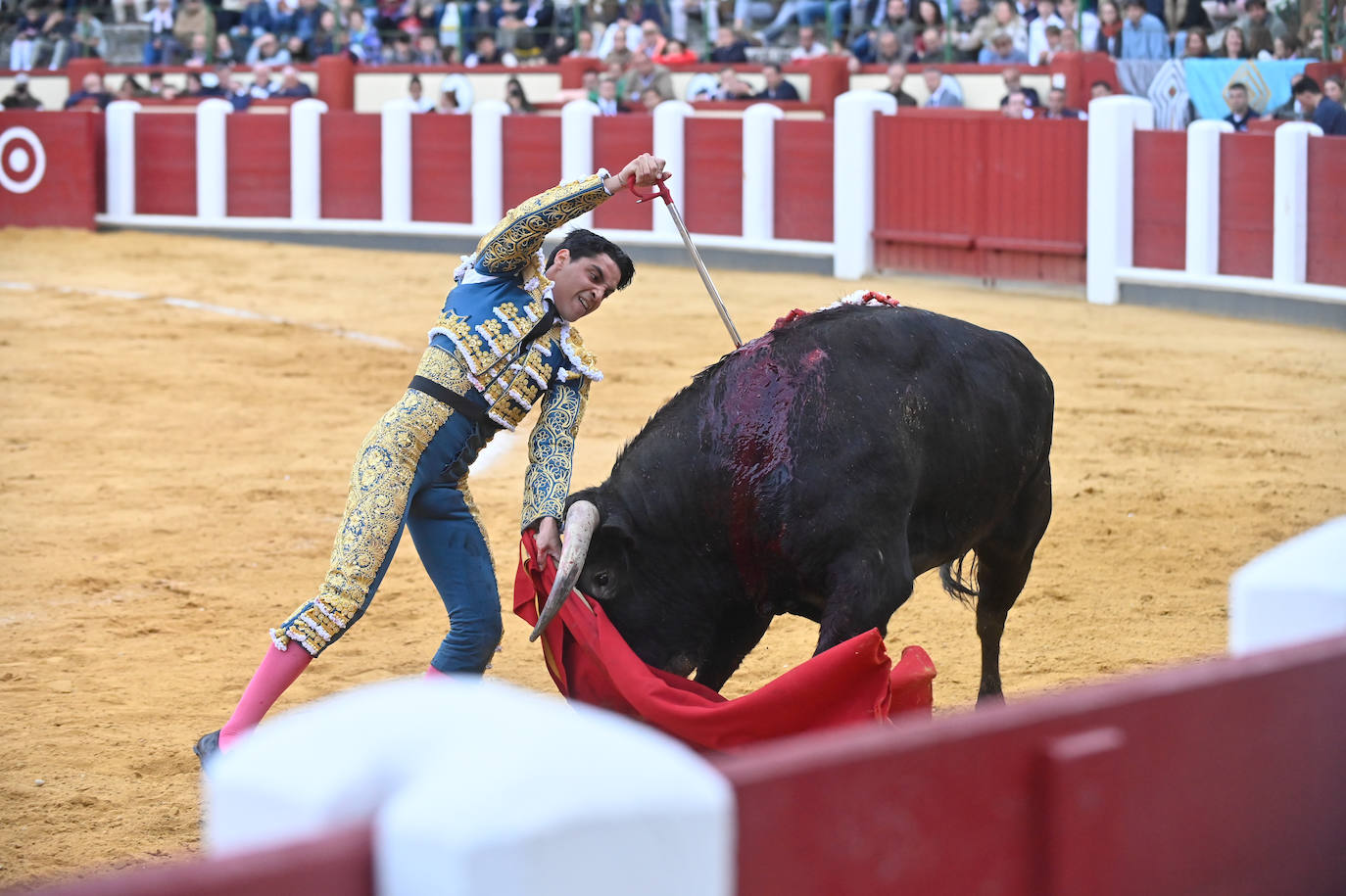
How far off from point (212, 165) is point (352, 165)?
4.34 ft

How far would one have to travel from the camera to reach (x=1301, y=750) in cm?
186

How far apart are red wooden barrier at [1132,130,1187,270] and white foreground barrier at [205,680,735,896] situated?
9949 millimetres

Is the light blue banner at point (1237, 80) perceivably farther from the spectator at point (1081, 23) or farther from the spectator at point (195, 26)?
the spectator at point (195, 26)

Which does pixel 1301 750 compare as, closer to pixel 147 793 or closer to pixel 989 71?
pixel 147 793

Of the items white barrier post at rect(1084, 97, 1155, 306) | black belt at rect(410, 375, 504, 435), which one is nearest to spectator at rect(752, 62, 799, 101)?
white barrier post at rect(1084, 97, 1155, 306)

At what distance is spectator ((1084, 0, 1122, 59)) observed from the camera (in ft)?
40.7

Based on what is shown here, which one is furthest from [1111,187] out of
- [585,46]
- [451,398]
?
[451,398]

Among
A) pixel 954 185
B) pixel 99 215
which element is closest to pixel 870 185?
pixel 954 185

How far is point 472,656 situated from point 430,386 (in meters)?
0.57

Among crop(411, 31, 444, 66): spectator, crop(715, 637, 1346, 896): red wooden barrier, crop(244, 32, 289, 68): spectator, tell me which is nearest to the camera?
crop(715, 637, 1346, 896): red wooden barrier

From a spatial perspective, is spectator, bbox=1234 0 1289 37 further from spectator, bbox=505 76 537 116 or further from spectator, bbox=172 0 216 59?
spectator, bbox=172 0 216 59

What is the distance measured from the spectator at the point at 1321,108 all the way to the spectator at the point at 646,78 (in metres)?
5.30

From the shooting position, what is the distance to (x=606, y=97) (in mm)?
13781

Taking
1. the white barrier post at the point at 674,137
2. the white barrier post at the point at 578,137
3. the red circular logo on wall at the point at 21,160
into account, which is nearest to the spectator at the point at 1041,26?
the white barrier post at the point at 674,137
